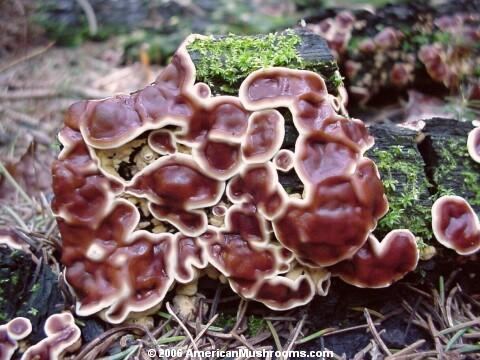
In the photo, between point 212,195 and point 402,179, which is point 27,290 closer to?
point 212,195

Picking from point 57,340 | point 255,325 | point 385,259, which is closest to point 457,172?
point 385,259

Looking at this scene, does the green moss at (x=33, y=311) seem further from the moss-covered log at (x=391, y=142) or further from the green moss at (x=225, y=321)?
the moss-covered log at (x=391, y=142)

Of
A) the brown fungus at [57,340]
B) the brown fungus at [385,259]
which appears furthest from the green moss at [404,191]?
the brown fungus at [57,340]

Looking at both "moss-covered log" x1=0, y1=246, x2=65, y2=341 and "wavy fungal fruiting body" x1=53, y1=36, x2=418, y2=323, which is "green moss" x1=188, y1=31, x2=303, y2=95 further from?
"moss-covered log" x1=0, y1=246, x2=65, y2=341

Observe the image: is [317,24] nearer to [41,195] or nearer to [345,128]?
[345,128]

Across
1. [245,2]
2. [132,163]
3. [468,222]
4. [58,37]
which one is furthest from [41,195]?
[245,2]

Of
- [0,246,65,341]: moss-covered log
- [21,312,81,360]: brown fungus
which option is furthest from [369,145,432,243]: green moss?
[0,246,65,341]: moss-covered log
